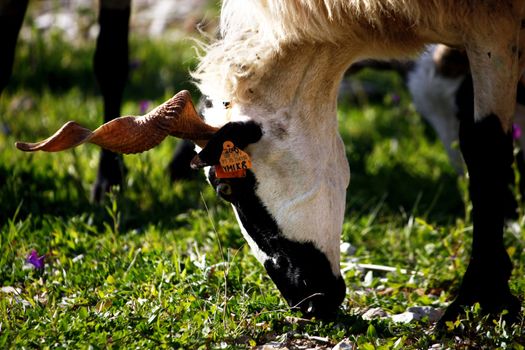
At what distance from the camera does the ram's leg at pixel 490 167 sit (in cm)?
317

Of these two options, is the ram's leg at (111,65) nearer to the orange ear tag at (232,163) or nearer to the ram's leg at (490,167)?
the orange ear tag at (232,163)

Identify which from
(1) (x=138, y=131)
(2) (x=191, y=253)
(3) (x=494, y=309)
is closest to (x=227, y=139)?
(1) (x=138, y=131)

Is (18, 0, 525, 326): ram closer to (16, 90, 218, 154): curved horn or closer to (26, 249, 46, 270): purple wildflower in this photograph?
(16, 90, 218, 154): curved horn

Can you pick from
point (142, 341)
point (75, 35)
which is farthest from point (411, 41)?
point (75, 35)

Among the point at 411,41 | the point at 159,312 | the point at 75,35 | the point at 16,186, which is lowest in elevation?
the point at 159,312

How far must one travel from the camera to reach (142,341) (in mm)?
2863

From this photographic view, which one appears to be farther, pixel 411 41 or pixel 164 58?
pixel 164 58

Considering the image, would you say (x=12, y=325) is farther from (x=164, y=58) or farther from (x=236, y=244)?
(x=164, y=58)

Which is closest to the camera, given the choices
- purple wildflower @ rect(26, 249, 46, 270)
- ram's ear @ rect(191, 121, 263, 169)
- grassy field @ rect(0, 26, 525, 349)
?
grassy field @ rect(0, 26, 525, 349)

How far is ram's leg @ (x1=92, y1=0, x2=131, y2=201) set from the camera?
4758mm

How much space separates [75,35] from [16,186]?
4.45 meters

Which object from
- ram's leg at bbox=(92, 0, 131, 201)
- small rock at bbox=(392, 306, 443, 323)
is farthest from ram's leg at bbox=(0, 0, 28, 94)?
small rock at bbox=(392, 306, 443, 323)

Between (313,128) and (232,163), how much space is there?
37 cm

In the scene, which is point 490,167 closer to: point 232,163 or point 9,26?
point 232,163
